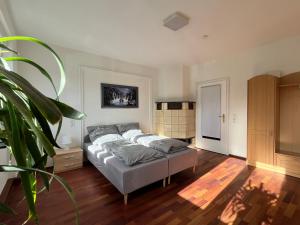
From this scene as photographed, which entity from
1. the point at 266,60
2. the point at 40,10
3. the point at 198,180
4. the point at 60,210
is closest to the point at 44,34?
the point at 40,10

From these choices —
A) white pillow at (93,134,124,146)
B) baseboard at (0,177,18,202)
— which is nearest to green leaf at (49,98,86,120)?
baseboard at (0,177,18,202)

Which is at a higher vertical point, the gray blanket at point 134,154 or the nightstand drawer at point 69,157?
the gray blanket at point 134,154

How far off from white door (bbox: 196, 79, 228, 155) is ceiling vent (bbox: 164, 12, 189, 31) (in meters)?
2.16

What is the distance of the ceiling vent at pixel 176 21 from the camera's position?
215 cm

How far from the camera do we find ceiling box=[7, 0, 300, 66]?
1970 millimetres

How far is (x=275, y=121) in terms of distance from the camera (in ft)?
9.41

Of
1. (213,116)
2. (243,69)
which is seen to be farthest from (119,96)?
(243,69)

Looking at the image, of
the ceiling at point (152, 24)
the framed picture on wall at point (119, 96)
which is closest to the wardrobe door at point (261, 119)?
the ceiling at point (152, 24)

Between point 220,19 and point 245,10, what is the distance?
1.04 feet

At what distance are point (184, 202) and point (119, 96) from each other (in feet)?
Answer: 9.43

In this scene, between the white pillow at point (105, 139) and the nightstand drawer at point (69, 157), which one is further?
the white pillow at point (105, 139)

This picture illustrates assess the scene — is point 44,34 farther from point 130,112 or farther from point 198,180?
point 198,180

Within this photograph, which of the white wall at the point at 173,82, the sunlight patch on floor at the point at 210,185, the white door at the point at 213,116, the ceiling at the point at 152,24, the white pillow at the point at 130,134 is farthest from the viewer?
the white wall at the point at 173,82

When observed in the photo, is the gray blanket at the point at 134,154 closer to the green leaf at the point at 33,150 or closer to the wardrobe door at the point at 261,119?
the green leaf at the point at 33,150
